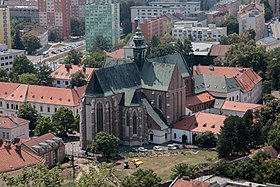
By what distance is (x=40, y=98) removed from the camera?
237 ft

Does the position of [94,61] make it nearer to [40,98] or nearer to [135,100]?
[40,98]

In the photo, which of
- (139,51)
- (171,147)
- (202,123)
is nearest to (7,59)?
(139,51)

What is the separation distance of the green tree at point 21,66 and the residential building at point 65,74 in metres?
4.14

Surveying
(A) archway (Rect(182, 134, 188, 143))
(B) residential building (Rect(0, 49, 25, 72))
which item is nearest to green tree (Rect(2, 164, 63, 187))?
(A) archway (Rect(182, 134, 188, 143))

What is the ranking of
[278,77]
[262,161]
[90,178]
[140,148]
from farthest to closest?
1. [278,77]
2. [140,148]
3. [262,161]
4. [90,178]

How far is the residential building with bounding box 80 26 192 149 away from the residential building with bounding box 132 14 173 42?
159 ft

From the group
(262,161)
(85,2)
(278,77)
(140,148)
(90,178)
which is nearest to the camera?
(90,178)

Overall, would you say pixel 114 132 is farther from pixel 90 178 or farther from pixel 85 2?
pixel 85 2

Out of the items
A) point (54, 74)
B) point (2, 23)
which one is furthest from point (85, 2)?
point (54, 74)

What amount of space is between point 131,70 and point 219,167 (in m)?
17.5

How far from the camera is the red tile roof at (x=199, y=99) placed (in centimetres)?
7025

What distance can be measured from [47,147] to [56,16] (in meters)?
78.5

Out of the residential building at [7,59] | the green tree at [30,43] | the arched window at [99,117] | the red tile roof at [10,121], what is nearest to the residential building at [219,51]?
the residential building at [7,59]

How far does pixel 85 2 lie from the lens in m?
143
